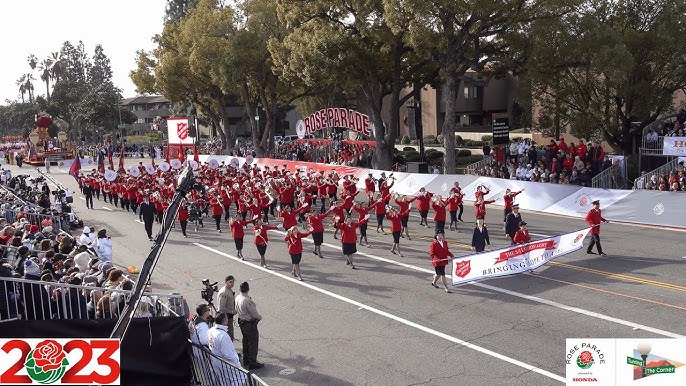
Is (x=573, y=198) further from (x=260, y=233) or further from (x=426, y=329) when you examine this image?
(x=426, y=329)

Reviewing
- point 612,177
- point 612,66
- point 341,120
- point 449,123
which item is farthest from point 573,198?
point 341,120

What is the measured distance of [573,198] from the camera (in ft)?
76.4

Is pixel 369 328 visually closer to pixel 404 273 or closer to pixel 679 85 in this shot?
pixel 404 273

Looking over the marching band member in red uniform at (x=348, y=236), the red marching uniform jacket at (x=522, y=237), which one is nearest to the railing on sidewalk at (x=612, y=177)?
the red marching uniform jacket at (x=522, y=237)

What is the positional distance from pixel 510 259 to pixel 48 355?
10.4m

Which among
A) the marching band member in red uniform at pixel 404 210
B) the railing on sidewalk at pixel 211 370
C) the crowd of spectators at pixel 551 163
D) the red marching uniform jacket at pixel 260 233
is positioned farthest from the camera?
the crowd of spectators at pixel 551 163

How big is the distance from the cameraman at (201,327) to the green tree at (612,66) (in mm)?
21542

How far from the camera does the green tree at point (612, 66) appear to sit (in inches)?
1041

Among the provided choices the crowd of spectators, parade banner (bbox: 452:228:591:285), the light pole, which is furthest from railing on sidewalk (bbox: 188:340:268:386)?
the crowd of spectators

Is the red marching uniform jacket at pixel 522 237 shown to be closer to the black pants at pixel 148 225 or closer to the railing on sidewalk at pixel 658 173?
the railing on sidewalk at pixel 658 173

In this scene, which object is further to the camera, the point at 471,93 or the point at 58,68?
the point at 58,68

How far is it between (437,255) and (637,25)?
793 inches

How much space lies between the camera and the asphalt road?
411 inches

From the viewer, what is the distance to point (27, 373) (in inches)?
306
